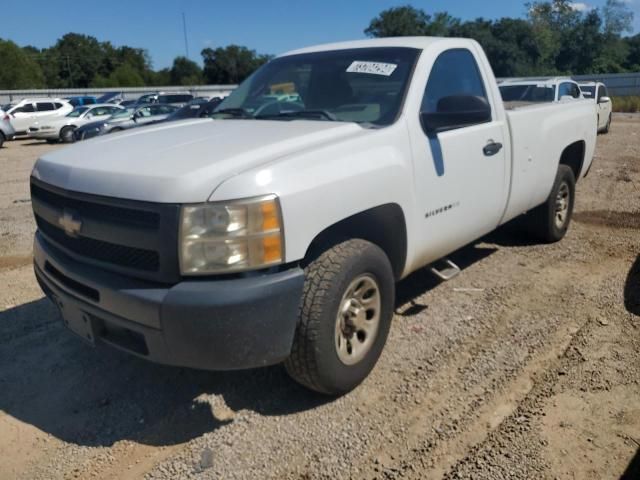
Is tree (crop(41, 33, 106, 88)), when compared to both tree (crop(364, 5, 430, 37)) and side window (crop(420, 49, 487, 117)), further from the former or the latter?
side window (crop(420, 49, 487, 117))

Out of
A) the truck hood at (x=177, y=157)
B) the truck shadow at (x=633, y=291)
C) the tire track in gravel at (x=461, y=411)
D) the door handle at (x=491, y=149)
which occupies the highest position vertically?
the truck hood at (x=177, y=157)

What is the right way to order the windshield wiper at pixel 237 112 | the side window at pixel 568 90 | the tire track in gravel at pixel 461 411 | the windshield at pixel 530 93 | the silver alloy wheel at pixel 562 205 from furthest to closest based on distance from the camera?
the side window at pixel 568 90, the windshield at pixel 530 93, the silver alloy wheel at pixel 562 205, the windshield wiper at pixel 237 112, the tire track in gravel at pixel 461 411

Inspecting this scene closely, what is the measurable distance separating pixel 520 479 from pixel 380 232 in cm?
148

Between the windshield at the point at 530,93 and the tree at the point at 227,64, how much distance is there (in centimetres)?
7687

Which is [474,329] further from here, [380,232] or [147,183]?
[147,183]

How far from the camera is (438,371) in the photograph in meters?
3.45

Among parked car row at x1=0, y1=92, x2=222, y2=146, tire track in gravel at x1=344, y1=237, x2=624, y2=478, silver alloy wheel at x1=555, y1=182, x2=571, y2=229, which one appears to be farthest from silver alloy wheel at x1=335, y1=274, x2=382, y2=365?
parked car row at x1=0, y1=92, x2=222, y2=146

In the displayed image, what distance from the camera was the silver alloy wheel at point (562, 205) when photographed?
578 centimetres

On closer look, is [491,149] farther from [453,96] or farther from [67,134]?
[67,134]

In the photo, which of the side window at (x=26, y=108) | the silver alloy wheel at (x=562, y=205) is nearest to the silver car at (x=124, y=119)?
the side window at (x=26, y=108)

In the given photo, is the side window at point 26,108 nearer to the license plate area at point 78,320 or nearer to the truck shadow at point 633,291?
the license plate area at point 78,320

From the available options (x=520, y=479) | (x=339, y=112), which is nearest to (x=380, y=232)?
(x=339, y=112)

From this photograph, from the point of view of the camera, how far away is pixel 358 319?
10.3 ft

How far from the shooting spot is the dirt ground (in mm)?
2670
